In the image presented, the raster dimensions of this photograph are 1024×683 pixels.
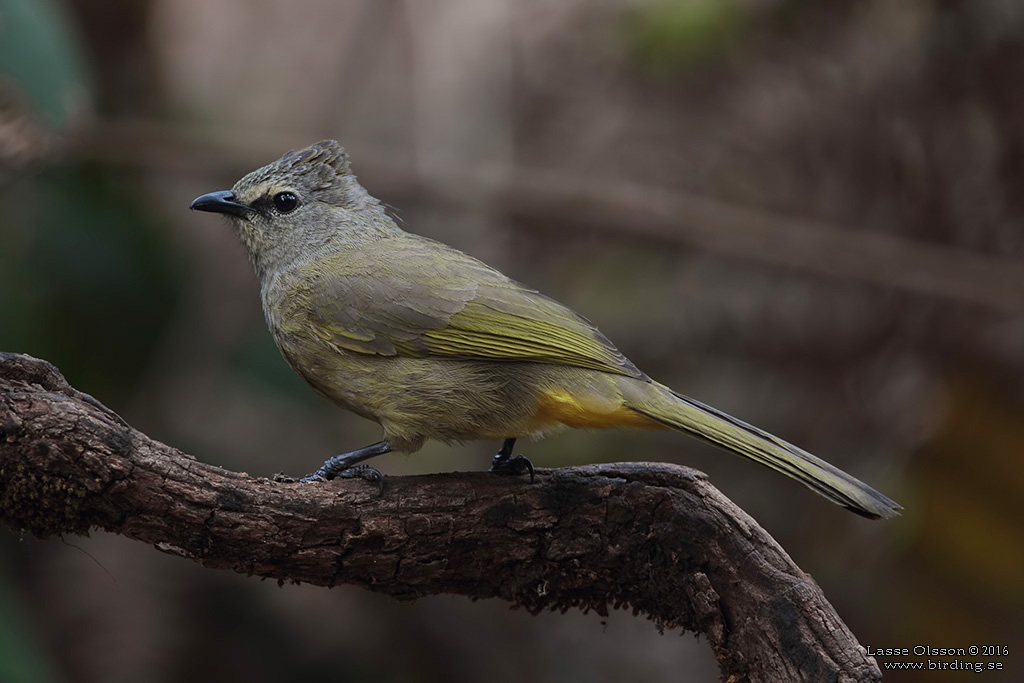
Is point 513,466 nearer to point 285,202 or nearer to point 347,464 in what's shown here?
point 347,464

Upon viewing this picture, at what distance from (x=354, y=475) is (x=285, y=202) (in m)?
1.34

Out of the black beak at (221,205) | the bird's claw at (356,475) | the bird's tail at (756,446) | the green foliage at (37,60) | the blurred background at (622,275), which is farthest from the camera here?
the blurred background at (622,275)

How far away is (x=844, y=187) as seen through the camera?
6.54 metres

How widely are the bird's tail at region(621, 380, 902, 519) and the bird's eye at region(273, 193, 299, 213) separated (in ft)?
5.28

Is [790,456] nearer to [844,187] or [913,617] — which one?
[913,617]

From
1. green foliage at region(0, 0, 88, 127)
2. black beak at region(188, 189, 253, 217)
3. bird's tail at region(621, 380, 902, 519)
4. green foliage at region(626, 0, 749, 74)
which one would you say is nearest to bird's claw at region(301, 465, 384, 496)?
bird's tail at region(621, 380, 902, 519)

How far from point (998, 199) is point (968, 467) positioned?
1.86 metres

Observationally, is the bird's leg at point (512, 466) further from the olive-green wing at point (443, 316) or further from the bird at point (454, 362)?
the olive-green wing at point (443, 316)

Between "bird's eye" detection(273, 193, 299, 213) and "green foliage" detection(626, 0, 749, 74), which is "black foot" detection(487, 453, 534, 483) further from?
"green foliage" detection(626, 0, 749, 74)

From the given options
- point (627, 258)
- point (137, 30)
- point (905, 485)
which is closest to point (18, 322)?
point (137, 30)

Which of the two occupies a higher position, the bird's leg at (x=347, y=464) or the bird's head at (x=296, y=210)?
the bird's head at (x=296, y=210)

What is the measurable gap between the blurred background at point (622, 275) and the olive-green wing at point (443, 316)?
2.11 meters

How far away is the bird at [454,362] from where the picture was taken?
3.32 m

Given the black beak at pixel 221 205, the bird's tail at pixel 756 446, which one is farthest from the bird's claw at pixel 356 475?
the black beak at pixel 221 205
